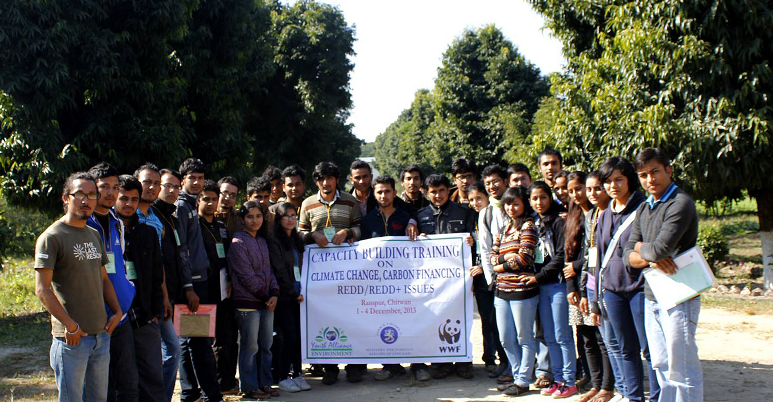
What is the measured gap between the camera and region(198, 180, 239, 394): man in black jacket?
18.9ft

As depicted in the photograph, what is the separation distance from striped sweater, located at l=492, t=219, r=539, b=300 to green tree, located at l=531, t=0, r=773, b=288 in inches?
233

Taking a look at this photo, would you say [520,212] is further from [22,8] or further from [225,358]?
[22,8]

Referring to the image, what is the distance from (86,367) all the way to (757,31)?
10754 millimetres

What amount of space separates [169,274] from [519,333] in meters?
3.03

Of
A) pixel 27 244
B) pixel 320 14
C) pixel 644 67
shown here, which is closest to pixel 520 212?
pixel 644 67

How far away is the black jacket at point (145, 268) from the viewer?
4.53m

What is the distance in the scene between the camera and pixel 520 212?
5.70 meters

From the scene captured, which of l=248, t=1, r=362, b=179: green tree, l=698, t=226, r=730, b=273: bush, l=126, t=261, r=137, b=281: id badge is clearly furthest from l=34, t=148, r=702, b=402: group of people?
l=248, t=1, r=362, b=179: green tree

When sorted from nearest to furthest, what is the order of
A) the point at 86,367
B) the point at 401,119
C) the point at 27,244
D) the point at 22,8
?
the point at 86,367
the point at 22,8
the point at 27,244
the point at 401,119

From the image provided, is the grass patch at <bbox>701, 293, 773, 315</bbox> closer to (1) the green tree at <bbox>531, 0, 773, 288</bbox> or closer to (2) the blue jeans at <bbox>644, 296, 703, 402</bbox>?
(1) the green tree at <bbox>531, 0, 773, 288</bbox>

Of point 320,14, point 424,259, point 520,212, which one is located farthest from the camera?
point 320,14

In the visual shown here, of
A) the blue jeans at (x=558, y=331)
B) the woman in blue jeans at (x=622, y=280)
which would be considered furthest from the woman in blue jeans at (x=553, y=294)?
the woman in blue jeans at (x=622, y=280)

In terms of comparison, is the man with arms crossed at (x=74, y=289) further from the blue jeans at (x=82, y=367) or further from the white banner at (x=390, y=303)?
the white banner at (x=390, y=303)

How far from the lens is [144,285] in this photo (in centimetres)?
457
